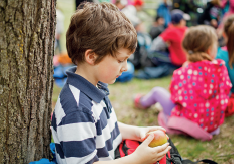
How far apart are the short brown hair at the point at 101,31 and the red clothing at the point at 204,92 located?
1.40m

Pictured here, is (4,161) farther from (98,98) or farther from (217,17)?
(217,17)

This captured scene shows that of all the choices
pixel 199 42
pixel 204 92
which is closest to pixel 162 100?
pixel 204 92

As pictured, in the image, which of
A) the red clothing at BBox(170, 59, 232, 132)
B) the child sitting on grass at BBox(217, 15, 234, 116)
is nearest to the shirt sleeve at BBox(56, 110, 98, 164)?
the red clothing at BBox(170, 59, 232, 132)

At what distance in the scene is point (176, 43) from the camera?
Answer: 5.58 meters

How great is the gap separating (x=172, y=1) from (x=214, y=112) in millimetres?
6318

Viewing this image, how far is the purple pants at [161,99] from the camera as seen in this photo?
9.30ft

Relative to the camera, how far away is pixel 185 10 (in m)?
7.70

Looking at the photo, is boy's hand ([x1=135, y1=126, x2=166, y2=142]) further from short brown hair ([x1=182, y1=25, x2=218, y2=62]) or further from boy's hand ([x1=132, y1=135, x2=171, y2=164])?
short brown hair ([x1=182, y1=25, x2=218, y2=62])

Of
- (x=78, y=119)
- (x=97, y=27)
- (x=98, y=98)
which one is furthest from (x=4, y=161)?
(x=97, y=27)

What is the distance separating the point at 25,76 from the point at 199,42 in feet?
6.95

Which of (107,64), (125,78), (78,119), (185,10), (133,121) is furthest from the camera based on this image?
(185,10)

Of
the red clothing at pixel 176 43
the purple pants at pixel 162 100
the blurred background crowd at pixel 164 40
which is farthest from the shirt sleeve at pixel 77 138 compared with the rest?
the red clothing at pixel 176 43

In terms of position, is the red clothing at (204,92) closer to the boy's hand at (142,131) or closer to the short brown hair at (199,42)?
the short brown hair at (199,42)

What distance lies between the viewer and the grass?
2.35 meters
